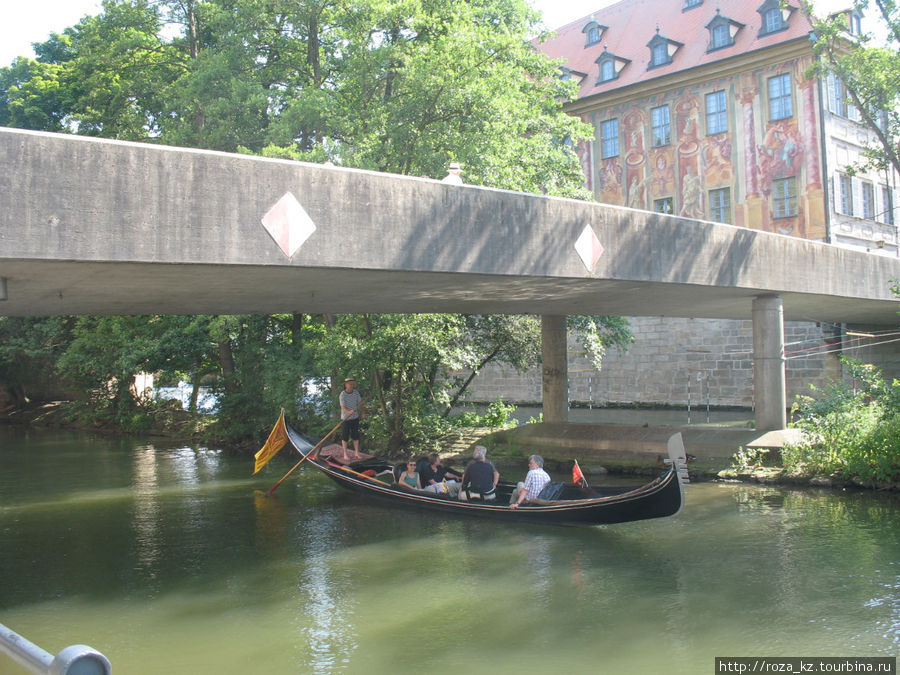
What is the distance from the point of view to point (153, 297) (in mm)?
11461

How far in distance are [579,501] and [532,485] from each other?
0.88 m

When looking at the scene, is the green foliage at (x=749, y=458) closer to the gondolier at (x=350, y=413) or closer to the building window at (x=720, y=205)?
the gondolier at (x=350, y=413)

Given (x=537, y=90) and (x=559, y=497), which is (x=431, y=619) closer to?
(x=559, y=497)

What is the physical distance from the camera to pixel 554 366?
18.3 m

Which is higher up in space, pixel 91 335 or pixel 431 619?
pixel 91 335

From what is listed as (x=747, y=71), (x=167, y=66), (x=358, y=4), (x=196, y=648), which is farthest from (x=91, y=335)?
(x=747, y=71)

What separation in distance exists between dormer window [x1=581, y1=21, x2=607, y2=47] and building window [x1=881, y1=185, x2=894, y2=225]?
14.6 m

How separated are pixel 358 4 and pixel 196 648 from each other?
16125 millimetres

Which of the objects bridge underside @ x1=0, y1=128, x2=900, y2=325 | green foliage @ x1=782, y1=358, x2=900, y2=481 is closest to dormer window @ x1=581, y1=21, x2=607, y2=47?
bridge underside @ x1=0, y1=128, x2=900, y2=325

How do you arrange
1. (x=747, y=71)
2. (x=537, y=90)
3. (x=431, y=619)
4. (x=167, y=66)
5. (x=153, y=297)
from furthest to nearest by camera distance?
1. (x=747, y=71)
2. (x=167, y=66)
3. (x=537, y=90)
4. (x=153, y=297)
5. (x=431, y=619)

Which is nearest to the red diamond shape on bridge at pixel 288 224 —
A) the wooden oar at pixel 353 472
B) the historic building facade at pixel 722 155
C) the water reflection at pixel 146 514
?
the water reflection at pixel 146 514

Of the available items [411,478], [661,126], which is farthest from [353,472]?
[661,126]

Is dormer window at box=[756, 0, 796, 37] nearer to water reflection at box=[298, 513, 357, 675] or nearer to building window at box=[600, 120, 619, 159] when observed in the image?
building window at box=[600, 120, 619, 159]

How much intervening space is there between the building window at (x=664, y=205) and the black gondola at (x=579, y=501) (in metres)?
22.4
